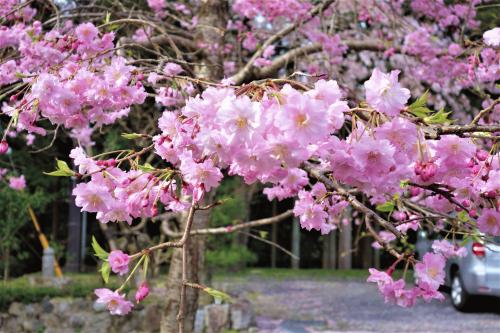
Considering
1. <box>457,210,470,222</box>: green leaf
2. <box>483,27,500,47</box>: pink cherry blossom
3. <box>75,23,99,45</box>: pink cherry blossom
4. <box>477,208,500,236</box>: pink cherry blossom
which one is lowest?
<box>477,208,500,236</box>: pink cherry blossom

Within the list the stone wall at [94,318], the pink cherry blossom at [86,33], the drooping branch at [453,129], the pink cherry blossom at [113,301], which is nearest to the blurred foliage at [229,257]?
the stone wall at [94,318]

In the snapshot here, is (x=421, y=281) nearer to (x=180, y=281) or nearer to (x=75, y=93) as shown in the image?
(x=75, y=93)

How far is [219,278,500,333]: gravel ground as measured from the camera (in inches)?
340

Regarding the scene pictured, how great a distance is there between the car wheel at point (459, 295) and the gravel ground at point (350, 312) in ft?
0.39

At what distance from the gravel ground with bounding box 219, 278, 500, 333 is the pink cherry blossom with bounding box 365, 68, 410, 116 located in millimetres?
6479

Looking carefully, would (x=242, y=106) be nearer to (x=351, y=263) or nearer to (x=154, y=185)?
(x=154, y=185)

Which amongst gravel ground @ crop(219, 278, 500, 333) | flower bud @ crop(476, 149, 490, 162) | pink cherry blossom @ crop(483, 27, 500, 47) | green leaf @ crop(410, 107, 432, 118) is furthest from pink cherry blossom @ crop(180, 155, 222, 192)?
gravel ground @ crop(219, 278, 500, 333)

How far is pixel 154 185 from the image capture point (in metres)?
2.38

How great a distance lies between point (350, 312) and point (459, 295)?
150 centimetres

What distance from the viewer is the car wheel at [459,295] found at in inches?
378

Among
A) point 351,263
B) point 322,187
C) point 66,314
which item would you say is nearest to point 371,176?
point 322,187

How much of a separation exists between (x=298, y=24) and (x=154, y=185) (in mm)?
3794

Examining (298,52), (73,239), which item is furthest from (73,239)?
(298,52)

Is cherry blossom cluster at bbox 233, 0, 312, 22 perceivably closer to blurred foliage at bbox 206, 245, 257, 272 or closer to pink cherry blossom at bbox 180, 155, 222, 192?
pink cherry blossom at bbox 180, 155, 222, 192
